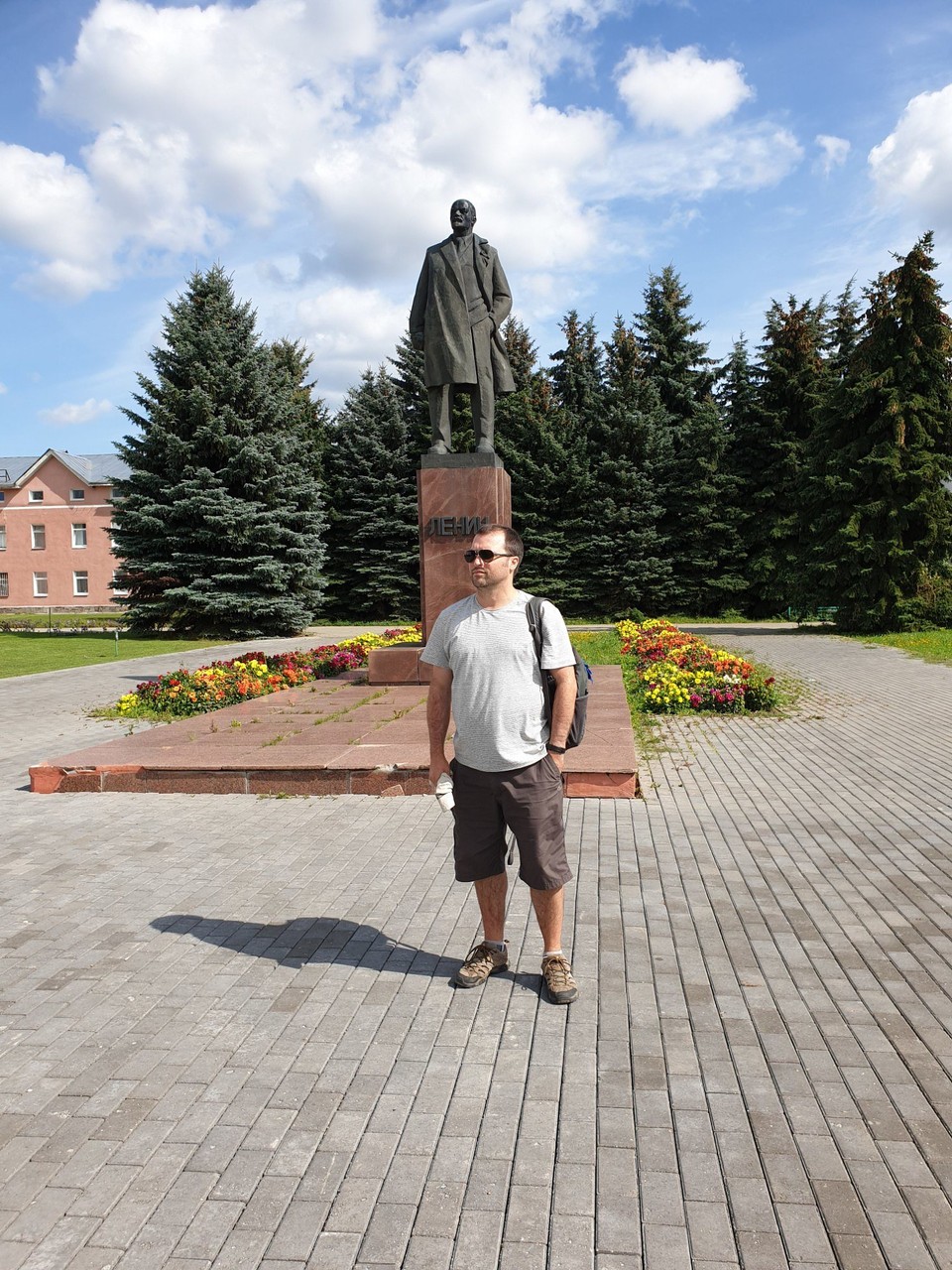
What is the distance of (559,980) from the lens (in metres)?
3.45

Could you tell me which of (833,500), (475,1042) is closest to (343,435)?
(833,500)

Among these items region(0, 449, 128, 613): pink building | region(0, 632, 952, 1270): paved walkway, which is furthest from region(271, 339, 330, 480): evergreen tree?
region(0, 632, 952, 1270): paved walkway

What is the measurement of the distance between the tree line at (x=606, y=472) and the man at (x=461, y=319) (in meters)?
15.5

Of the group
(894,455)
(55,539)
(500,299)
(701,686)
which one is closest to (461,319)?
(500,299)

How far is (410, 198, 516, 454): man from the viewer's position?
9.97 m

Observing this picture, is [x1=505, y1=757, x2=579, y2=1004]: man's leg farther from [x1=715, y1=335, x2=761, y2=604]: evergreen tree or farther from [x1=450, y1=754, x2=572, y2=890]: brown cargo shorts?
[x1=715, y1=335, x2=761, y2=604]: evergreen tree

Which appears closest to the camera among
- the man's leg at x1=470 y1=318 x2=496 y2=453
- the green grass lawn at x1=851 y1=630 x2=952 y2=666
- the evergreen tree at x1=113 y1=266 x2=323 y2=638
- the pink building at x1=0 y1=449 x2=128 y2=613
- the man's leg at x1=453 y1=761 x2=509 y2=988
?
the man's leg at x1=453 y1=761 x2=509 y2=988

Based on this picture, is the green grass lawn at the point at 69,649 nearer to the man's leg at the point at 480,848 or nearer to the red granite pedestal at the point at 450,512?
the red granite pedestal at the point at 450,512

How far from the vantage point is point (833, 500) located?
79.2 feet

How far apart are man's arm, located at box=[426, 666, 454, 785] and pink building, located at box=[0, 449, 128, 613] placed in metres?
47.8

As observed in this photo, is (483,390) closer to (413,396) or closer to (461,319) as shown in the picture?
(461,319)

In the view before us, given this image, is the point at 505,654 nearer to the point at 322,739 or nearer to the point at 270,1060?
the point at 270,1060

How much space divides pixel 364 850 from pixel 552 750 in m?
2.32

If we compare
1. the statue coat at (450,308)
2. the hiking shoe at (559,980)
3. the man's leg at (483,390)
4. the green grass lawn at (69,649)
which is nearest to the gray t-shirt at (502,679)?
the hiking shoe at (559,980)
